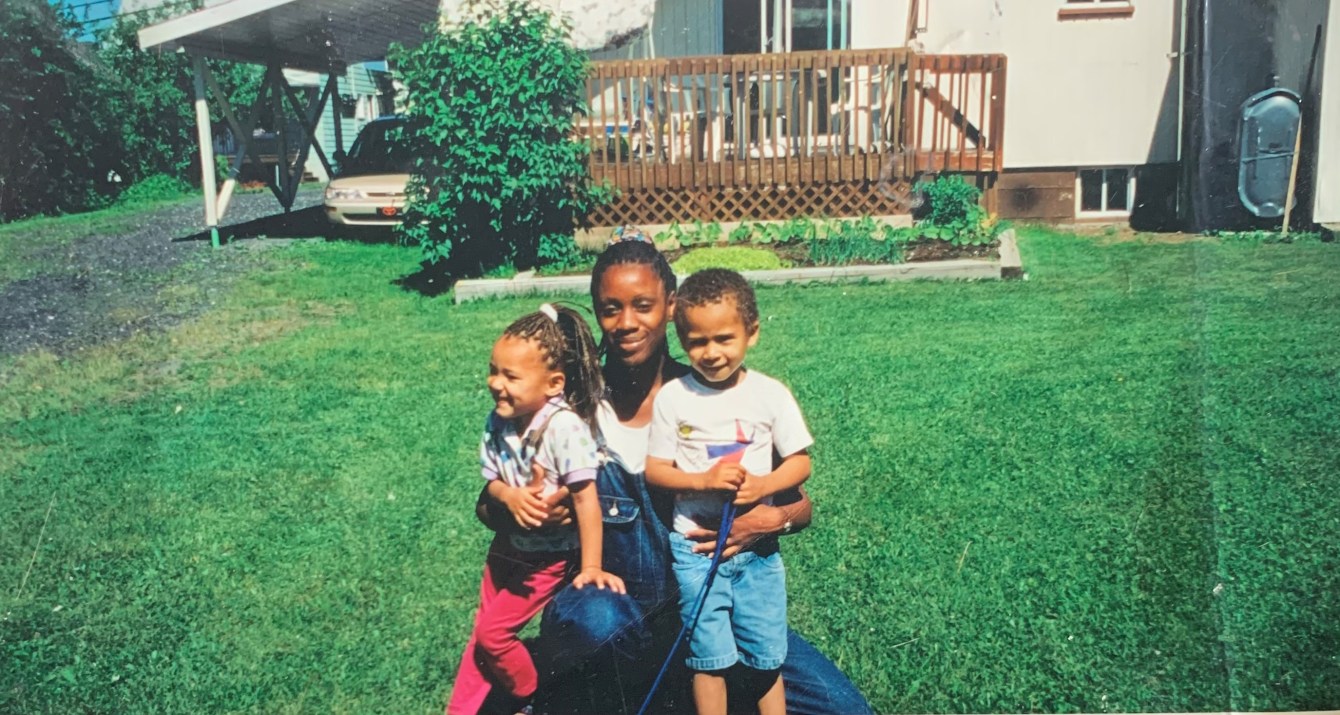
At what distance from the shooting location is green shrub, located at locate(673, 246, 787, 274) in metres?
6.31

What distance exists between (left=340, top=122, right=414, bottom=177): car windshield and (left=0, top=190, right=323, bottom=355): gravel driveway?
0.54m

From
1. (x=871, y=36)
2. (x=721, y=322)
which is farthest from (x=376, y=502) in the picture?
(x=871, y=36)

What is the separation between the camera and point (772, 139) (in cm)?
827

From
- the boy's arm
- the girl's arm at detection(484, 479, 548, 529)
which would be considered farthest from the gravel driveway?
the boy's arm

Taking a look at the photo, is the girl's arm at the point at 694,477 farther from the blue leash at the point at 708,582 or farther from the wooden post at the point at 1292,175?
the wooden post at the point at 1292,175

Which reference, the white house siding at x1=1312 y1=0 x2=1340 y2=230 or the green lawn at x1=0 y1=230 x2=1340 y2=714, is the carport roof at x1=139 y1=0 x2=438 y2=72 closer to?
the green lawn at x1=0 y1=230 x2=1340 y2=714

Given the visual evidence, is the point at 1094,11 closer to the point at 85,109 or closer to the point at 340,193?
the point at 340,193

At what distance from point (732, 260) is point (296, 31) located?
3196 millimetres

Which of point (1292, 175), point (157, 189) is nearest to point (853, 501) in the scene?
point (1292, 175)

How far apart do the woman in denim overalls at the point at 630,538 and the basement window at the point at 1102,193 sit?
8.00 metres

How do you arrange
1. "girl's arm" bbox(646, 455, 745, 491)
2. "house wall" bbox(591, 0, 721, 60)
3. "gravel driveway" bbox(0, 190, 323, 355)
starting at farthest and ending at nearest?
"house wall" bbox(591, 0, 721, 60) → "gravel driveway" bbox(0, 190, 323, 355) → "girl's arm" bbox(646, 455, 745, 491)

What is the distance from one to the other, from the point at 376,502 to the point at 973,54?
292 inches

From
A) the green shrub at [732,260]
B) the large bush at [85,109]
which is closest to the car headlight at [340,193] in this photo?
the large bush at [85,109]

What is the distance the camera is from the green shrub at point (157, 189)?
8.39 metres
